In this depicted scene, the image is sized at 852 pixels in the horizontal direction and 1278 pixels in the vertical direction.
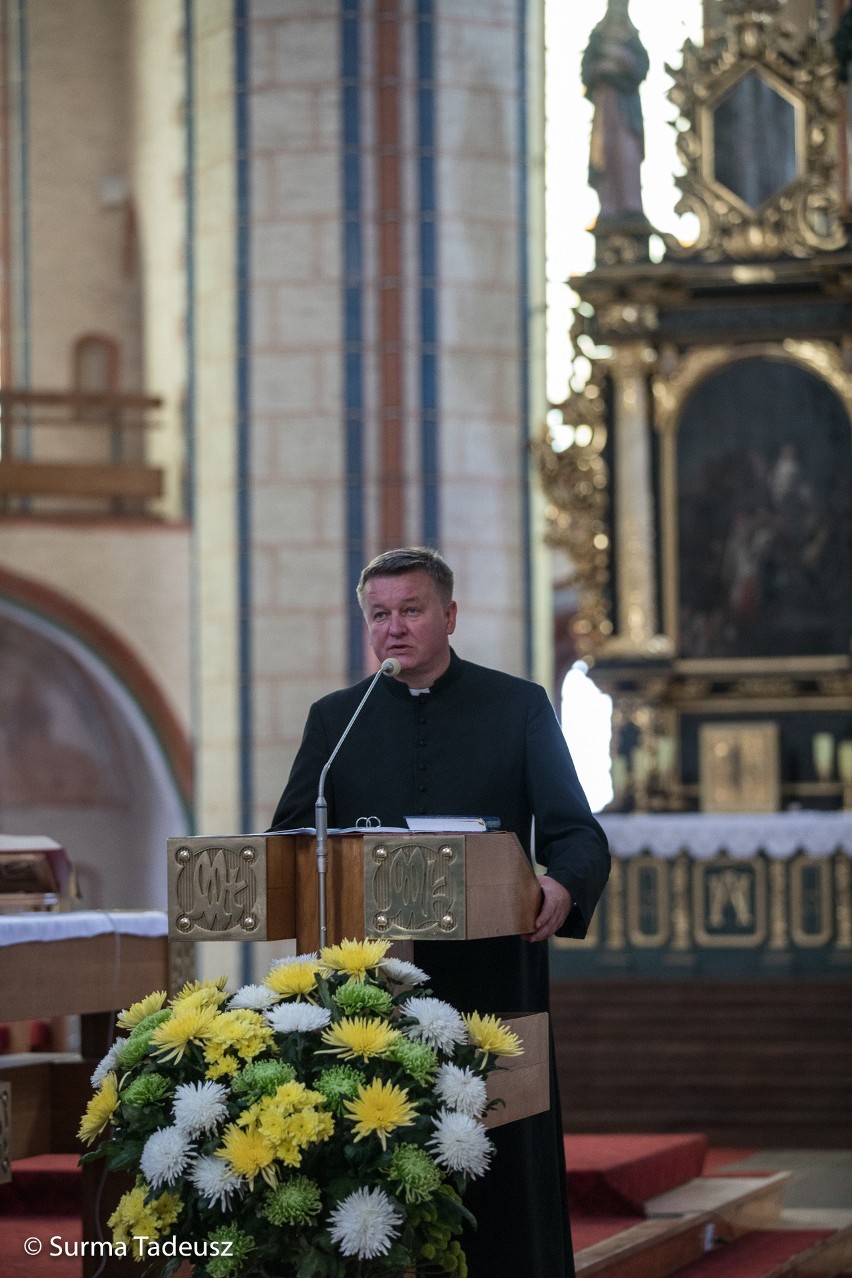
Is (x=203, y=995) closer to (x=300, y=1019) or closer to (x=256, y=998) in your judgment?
(x=256, y=998)

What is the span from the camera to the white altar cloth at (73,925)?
177 inches

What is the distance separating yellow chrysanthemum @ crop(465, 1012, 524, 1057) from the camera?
348 cm

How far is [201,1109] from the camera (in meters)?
3.34

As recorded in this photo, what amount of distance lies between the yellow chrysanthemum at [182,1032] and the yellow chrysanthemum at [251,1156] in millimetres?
220

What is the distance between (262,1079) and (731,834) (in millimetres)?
8103

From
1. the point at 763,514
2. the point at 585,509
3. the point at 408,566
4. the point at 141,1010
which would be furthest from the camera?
the point at 585,509

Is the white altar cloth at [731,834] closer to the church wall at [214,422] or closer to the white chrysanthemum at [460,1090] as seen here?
the church wall at [214,422]

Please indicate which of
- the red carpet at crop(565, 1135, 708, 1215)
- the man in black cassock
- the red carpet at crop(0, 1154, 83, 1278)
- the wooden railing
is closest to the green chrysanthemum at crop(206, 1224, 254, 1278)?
the man in black cassock

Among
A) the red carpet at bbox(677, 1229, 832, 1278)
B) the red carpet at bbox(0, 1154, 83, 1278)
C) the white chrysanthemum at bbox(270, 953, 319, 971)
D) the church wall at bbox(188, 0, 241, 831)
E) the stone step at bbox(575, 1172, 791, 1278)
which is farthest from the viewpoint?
the church wall at bbox(188, 0, 241, 831)

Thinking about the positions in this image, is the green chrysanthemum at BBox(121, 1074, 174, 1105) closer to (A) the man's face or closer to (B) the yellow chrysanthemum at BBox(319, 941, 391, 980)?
(B) the yellow chrysanthemum at BBox(319, 941, 391, 980)

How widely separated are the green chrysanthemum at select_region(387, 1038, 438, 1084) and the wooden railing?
12002 millimetres

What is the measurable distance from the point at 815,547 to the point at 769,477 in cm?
53

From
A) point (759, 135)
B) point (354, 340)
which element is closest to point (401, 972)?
point (354, 340)

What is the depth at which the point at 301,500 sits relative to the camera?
44.2 feet
